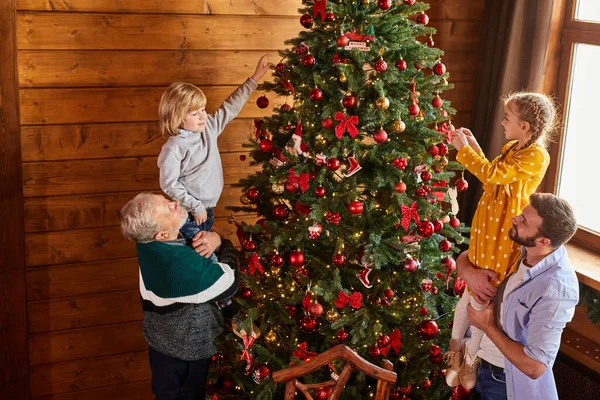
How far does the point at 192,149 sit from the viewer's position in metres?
2.94

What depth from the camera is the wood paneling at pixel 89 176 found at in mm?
3312

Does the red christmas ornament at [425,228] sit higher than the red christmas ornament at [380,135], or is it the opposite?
the red christmas ornament at [380,135]

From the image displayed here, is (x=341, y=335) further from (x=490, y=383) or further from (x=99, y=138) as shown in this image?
(x=99, y=138)

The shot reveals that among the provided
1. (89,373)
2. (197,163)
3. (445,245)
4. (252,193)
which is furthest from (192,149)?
(89,373)

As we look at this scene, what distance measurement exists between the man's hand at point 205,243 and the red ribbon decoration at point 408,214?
754mm

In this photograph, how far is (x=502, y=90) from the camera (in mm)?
3422

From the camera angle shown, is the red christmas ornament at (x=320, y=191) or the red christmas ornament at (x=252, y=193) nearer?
the red christmas ornament at (x=320, y=191)

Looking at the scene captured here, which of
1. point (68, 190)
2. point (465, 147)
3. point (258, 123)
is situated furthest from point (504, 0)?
point (68, 190)

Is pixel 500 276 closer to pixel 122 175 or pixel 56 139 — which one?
pixel 122 175

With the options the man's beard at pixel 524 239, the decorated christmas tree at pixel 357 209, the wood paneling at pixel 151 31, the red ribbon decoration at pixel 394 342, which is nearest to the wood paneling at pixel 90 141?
the wood paneling at pixel 151 31

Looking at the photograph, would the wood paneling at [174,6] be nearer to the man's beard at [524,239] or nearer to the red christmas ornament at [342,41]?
the red christmas ornament at [342,41]

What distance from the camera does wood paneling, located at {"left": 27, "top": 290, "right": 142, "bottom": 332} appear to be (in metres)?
3.48

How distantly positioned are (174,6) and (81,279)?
1.33m

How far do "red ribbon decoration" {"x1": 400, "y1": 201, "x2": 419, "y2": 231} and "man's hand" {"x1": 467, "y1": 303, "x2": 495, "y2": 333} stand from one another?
1.29 feet
